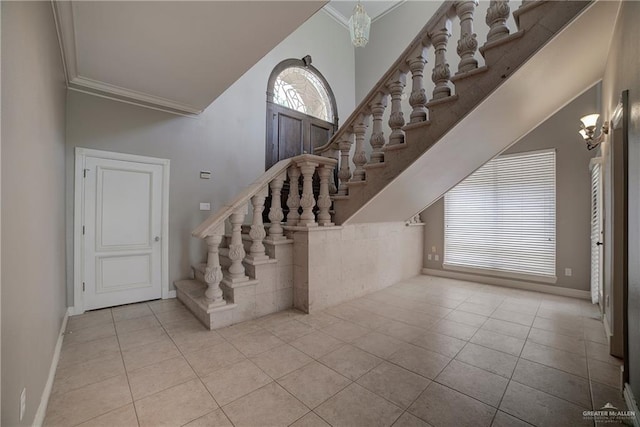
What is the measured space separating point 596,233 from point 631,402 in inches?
96.9

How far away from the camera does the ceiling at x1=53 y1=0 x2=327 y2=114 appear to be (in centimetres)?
200

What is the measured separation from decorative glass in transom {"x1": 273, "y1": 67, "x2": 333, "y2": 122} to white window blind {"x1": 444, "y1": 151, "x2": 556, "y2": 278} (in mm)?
3197

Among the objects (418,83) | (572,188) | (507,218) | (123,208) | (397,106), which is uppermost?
(418,83)

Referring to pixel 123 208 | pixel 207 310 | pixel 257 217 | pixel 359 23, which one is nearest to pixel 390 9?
pixel 359 23

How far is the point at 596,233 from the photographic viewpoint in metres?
3.21

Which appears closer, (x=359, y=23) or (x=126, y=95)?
(x=126, y=95)

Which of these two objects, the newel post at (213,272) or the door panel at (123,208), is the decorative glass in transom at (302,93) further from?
the newel post at (213,272)

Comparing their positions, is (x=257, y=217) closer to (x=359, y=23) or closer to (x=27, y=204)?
(x=27, y=204)

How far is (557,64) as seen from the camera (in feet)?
7.06

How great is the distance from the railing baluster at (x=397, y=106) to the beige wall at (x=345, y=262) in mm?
1253

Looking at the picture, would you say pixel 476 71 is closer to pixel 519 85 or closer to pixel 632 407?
pixel 519 85

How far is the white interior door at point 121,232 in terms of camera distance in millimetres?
3180

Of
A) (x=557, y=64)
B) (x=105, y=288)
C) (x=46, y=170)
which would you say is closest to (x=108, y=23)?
(x=46, y=170)

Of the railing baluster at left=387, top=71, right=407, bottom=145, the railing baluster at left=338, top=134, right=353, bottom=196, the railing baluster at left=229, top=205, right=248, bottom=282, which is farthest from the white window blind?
the railing baluster at left=229, top=205, right=248, bottom=282
